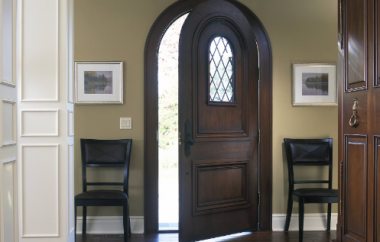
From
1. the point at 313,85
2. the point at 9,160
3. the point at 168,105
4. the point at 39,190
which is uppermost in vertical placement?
the point at 313,85

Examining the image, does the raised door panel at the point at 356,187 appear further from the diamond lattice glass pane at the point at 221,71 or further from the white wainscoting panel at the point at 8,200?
the white wainscoting panel at the point at 8,200

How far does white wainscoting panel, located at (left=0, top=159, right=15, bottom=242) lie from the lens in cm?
177

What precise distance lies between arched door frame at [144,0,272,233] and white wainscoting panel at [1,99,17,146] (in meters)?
1.66

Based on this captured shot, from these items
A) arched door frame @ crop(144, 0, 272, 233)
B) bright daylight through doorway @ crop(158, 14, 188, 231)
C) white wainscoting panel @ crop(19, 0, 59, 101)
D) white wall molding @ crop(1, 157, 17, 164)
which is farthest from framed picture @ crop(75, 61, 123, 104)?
bright daylight through doorway @ crop(158, 14, 188, 231)

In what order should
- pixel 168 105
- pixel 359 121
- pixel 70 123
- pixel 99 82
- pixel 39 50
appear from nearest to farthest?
pixel 359 121, pixel 39 50, pixel 70 123, pixel 99 82, pixel 168 105

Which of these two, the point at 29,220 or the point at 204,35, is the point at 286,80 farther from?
the point at 29,220

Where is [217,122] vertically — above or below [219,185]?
above

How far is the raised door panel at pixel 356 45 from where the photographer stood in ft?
6.29

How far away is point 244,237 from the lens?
3381mm

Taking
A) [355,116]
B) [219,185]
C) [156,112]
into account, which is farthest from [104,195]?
[355,116]

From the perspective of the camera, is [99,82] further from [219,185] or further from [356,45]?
[356,45]

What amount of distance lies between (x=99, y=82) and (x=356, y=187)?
256 cm

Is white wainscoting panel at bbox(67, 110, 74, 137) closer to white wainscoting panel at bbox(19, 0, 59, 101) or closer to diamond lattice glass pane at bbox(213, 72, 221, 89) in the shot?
white wainscoting panel at bbox(19, 0, 59, 101)

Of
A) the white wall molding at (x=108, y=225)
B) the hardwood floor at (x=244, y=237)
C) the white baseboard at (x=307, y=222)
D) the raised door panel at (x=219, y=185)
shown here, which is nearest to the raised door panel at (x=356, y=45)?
the raised door panel at (x=219, y=185)
